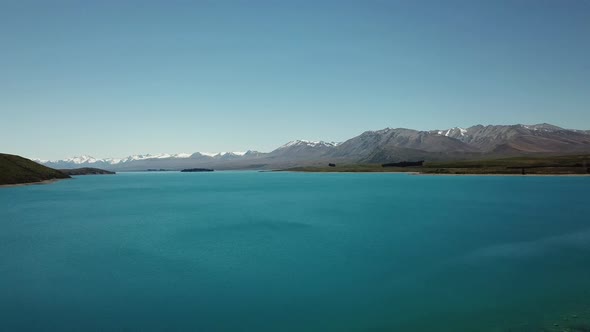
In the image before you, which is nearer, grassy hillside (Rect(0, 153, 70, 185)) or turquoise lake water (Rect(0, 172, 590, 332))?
turquoise lake water (Rect(0, 172, 590, 332))

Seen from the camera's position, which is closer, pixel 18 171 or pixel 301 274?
pixel 301 274

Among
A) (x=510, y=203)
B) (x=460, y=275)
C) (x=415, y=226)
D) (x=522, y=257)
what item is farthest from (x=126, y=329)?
(x=510, y=203)

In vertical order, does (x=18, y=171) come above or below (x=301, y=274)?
above

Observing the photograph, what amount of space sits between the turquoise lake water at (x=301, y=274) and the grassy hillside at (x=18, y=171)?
4217 inches

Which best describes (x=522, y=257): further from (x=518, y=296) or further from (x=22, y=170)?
(x=22, y=170)

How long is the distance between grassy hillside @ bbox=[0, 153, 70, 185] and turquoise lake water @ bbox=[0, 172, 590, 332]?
10711 cm

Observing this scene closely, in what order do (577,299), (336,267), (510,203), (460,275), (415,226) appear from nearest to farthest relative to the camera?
(577,299)
(460,275)
(336,267)
(415,226)
(510,203)

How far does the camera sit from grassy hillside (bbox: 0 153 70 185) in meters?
135

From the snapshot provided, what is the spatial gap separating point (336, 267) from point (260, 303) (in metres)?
9.03

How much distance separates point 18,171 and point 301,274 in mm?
159930

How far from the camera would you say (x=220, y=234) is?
43344 mm

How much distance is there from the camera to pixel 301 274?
1067 inches

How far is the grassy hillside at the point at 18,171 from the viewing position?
135m

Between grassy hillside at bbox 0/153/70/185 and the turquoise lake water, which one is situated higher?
grassy hillside at bbox 0/153/70/185
